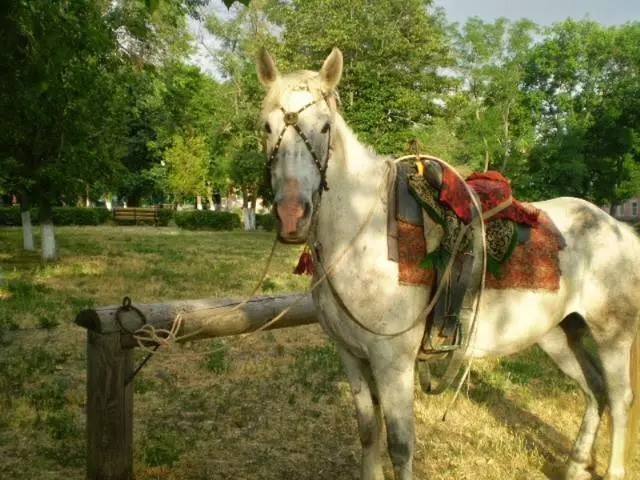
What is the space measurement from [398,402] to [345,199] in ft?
4.18

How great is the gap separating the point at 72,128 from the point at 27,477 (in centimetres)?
1247

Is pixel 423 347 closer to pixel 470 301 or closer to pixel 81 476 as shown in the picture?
pixel 470 301

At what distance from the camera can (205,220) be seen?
130 feet

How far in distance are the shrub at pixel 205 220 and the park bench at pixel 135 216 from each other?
240cm

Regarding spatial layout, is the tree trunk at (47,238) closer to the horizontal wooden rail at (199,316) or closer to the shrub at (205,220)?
the horizontal wooden rail at (199,316)

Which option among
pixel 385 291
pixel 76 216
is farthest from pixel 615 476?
pixel 76 216

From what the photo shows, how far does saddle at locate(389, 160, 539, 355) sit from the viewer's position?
337 cm

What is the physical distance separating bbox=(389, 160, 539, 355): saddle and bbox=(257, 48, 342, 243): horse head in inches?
27.0

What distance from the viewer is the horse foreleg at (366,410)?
3.69m

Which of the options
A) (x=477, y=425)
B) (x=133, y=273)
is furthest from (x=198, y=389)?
(x=133, y=273)

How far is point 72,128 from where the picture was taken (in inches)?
586

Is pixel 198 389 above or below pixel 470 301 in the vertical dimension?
below

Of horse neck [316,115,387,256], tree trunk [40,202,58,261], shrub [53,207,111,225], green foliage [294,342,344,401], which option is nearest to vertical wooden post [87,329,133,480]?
horse neck [316,115,387,256]

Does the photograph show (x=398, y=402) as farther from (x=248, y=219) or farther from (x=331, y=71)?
(x=248, y=219)
